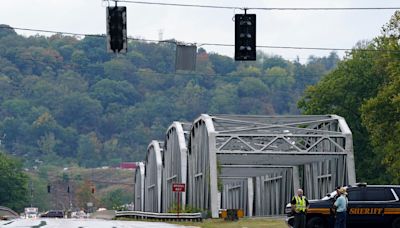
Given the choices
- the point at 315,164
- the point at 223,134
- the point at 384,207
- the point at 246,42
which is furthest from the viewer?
the point at 315,164

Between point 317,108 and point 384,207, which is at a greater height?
point 317,108

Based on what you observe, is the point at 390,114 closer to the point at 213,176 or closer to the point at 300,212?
the point at 213,176

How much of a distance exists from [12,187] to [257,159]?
87180 millimetres

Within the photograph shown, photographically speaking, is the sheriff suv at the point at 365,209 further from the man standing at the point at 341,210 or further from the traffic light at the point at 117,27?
the traffic light at the point at 117,27

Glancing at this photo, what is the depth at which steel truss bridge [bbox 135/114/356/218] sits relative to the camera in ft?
243

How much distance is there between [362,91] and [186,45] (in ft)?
184

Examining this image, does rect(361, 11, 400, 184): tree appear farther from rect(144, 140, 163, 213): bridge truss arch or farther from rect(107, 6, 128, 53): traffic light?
rect(107, 6, 128, 53): traffic light

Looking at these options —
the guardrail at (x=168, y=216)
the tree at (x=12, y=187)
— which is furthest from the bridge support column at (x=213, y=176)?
the tree at (x=12, y=187)

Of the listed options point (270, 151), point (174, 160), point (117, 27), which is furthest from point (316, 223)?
point (174, 160)

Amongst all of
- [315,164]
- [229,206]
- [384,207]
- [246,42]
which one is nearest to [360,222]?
[384,207]

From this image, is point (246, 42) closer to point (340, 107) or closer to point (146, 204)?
point (340, 107)

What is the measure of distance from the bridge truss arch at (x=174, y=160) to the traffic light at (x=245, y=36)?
46.6m

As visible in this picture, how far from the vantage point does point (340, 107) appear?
9944 centimetres

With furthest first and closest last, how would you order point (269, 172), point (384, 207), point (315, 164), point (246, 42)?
point (269, 172) < point (315, 164) < point (384, 207) < point (246, 42)
